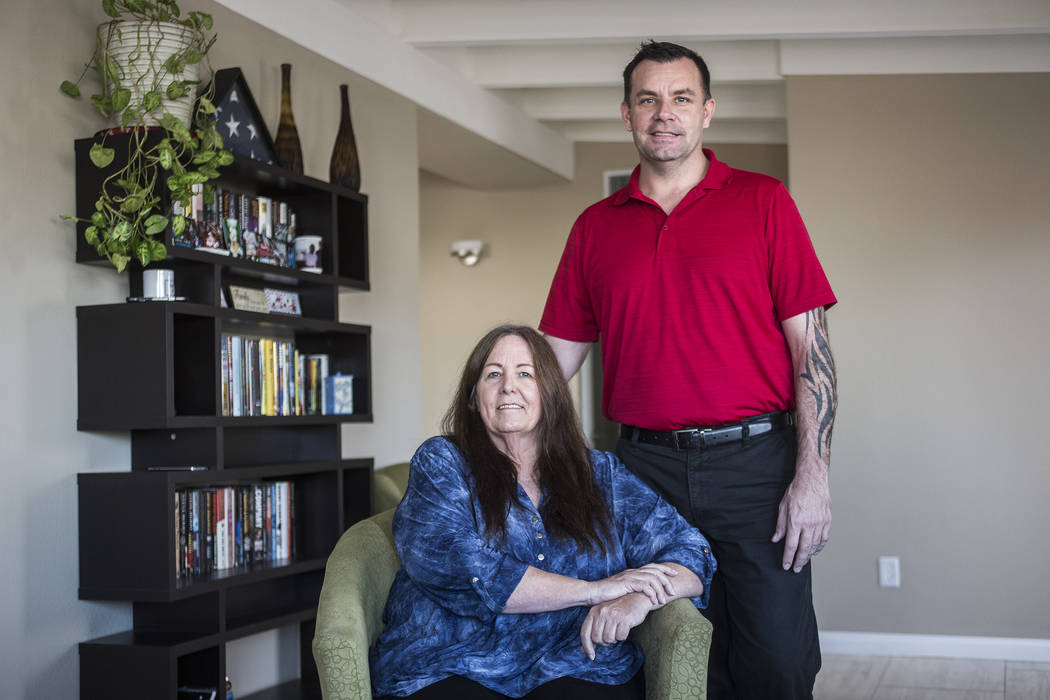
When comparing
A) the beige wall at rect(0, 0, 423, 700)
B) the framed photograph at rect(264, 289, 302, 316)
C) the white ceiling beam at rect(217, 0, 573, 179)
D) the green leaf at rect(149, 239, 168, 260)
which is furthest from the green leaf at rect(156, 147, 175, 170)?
the white ceiling beam at rect(217, 0, 573, 179)

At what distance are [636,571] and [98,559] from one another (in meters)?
1.75

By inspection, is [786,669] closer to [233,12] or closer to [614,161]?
[233,12]

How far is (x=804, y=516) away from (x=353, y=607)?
0.87 meters

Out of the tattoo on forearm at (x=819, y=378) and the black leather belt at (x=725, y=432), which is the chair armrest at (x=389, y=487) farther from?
the tattoo on forearm at (x=819, y=378)

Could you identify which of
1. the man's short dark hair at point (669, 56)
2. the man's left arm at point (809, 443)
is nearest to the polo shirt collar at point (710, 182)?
the man's short dark hair at point (669, 56)

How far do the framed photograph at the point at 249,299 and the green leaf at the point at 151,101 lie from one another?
2.25 feet

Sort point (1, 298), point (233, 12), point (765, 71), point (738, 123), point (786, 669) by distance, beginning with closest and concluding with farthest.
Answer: point (786, 669) → point (1, 298) → point (233, 12) → point (765, 71) → point (738, 123)

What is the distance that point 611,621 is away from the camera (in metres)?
2.17

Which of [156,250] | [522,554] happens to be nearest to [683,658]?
[522,554]

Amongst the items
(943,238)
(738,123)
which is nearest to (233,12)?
(943,238)

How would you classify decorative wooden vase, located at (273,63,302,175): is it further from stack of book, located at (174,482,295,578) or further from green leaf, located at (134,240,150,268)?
stack of book, located at (174,482,295,578)

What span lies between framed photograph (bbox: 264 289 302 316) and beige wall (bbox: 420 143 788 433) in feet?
10.6

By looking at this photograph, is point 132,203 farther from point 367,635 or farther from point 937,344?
point 937,344

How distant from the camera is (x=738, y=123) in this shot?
268 inches
